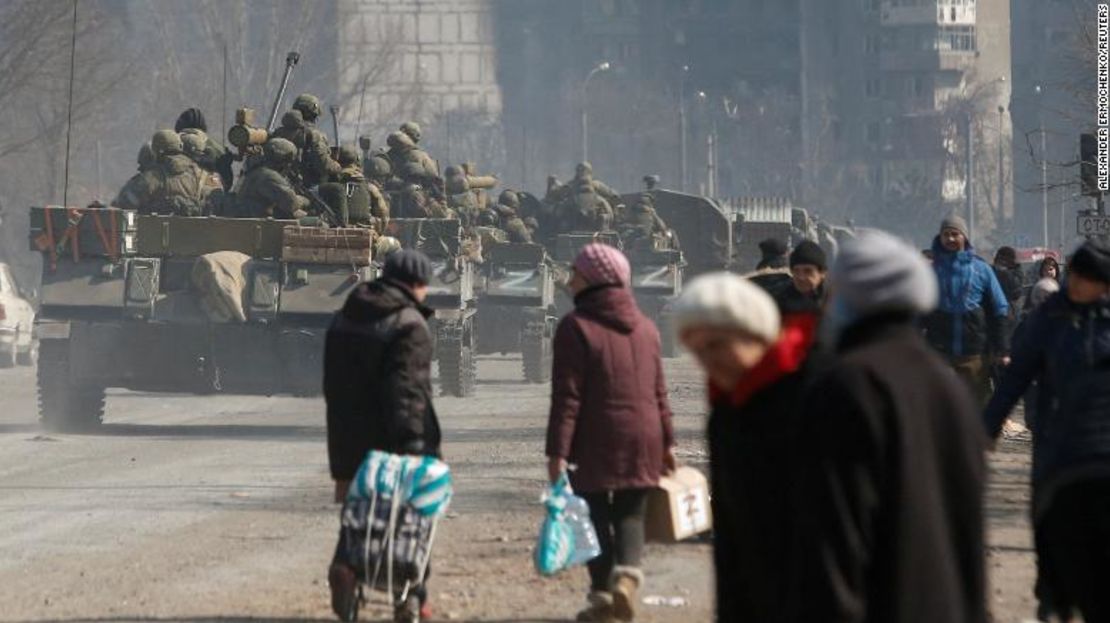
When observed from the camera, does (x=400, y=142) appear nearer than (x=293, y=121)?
No

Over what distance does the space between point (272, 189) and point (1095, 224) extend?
7.24 metres

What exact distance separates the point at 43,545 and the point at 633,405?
14.6 feet

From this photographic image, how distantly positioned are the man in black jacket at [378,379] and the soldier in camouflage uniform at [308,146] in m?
13.8

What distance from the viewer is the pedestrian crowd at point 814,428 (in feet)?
16.2

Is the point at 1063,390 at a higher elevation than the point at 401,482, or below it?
higher

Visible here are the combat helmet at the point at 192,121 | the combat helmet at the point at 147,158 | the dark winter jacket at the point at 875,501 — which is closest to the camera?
the dark winter jacket at the point at 875,501

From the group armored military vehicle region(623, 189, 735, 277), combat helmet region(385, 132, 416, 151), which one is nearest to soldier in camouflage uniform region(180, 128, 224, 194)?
combat helmet region(385, 132, 416, 151)

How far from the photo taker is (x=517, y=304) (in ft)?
106

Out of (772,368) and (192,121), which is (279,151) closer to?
(192,121)

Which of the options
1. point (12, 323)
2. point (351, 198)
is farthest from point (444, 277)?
point (12, 323)

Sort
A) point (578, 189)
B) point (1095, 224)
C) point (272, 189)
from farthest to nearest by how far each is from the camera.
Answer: point (578, 189), point (1095, 224), point (272, 189)

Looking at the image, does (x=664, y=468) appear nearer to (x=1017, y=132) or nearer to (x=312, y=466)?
(x=312, y=466)

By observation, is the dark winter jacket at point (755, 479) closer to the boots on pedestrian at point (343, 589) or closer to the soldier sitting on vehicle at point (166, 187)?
the boots on pedestrian at point (343, 589)

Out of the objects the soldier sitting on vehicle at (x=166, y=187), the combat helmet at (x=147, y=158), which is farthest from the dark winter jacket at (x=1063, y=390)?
the combat helmet at (x=147, y=158)
